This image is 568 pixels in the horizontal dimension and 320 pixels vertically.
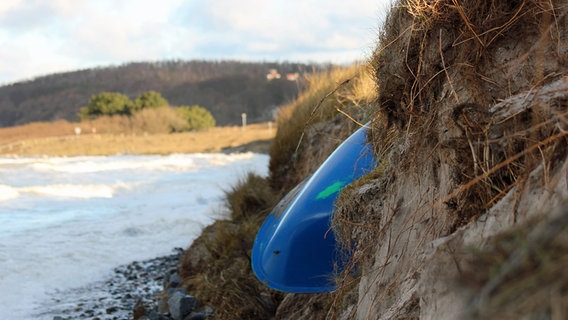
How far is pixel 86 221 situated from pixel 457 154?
1046cm

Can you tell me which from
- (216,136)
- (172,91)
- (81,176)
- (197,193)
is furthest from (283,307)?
(172,91)

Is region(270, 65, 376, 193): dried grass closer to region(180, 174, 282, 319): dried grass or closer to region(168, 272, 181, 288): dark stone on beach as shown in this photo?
region(180, 174, 282, 319): dried grass

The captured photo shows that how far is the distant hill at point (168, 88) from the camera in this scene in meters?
95.2

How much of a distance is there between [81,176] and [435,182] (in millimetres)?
19454

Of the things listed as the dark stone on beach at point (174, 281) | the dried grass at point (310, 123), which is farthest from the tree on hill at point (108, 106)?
the dark stone on beach at point (174, 281)

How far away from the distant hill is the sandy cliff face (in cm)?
8151

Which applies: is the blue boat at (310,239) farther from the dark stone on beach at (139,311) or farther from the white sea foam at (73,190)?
the white sea foam at (73,190)

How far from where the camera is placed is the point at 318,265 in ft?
12.2

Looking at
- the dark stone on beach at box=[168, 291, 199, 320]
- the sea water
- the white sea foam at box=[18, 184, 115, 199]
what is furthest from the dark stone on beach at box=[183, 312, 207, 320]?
the white sea foam at box=[18, 184, 115, 199]

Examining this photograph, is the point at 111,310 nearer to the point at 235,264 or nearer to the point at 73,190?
the point at 235,264

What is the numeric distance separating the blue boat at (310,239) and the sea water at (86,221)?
3.32 m

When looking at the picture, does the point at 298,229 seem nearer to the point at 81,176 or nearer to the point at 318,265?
the point at 318,265

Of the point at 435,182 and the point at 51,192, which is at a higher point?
the point at 435,182

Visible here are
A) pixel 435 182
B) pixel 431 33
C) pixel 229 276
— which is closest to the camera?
pixel 435 182
